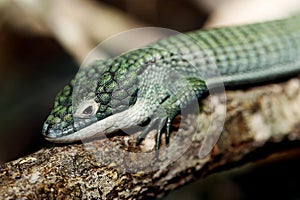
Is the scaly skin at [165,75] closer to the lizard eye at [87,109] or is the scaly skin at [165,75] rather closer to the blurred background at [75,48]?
the lizard eye at [87,109]

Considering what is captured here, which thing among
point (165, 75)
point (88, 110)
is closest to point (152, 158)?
point (88, 110)

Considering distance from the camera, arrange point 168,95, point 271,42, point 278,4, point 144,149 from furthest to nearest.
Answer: point 278,4, point 271,42, point 168,95, point 144,149

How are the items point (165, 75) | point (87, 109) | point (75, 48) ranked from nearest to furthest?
point (87, 109), point (165, 75), point (75, 48)

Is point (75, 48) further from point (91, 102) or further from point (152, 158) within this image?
point (152, 158)

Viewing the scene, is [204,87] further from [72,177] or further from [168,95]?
[72,177]

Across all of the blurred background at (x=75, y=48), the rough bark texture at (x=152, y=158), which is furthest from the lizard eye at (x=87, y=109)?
the blurred background at (x=75, y=48)

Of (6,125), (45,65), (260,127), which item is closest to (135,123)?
(260,127)
